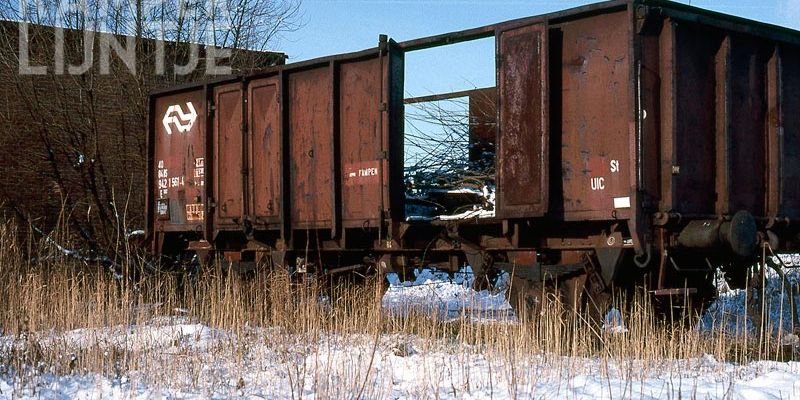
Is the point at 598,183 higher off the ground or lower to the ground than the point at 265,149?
lower

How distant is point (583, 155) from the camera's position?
846 cm

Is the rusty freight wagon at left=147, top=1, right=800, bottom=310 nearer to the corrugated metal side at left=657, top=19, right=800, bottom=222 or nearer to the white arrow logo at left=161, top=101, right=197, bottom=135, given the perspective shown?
the corrugated metal side at left=657, top=19, right=800, bottom=222

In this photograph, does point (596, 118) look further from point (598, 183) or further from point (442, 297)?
point (442, 297)

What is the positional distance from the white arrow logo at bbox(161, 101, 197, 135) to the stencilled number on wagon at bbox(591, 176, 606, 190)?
642cm

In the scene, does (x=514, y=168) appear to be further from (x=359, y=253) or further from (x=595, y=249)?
(x=359, y=253)

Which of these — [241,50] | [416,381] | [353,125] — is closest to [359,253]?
[353,125]

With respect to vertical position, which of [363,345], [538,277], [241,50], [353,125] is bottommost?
[363,345]

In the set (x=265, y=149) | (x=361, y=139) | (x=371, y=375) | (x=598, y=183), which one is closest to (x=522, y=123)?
(x=598, y=183)

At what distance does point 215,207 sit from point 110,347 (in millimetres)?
4831

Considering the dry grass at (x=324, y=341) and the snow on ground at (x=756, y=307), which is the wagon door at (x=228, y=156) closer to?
the dry grass at (x=324, y=341)

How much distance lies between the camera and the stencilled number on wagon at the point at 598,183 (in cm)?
827

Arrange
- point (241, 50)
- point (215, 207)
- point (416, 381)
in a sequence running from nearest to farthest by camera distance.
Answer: point (416, 381)
point (215, 207)
point (241, 50)

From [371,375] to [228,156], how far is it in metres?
6.40

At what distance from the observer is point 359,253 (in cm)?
Answer: 1114
